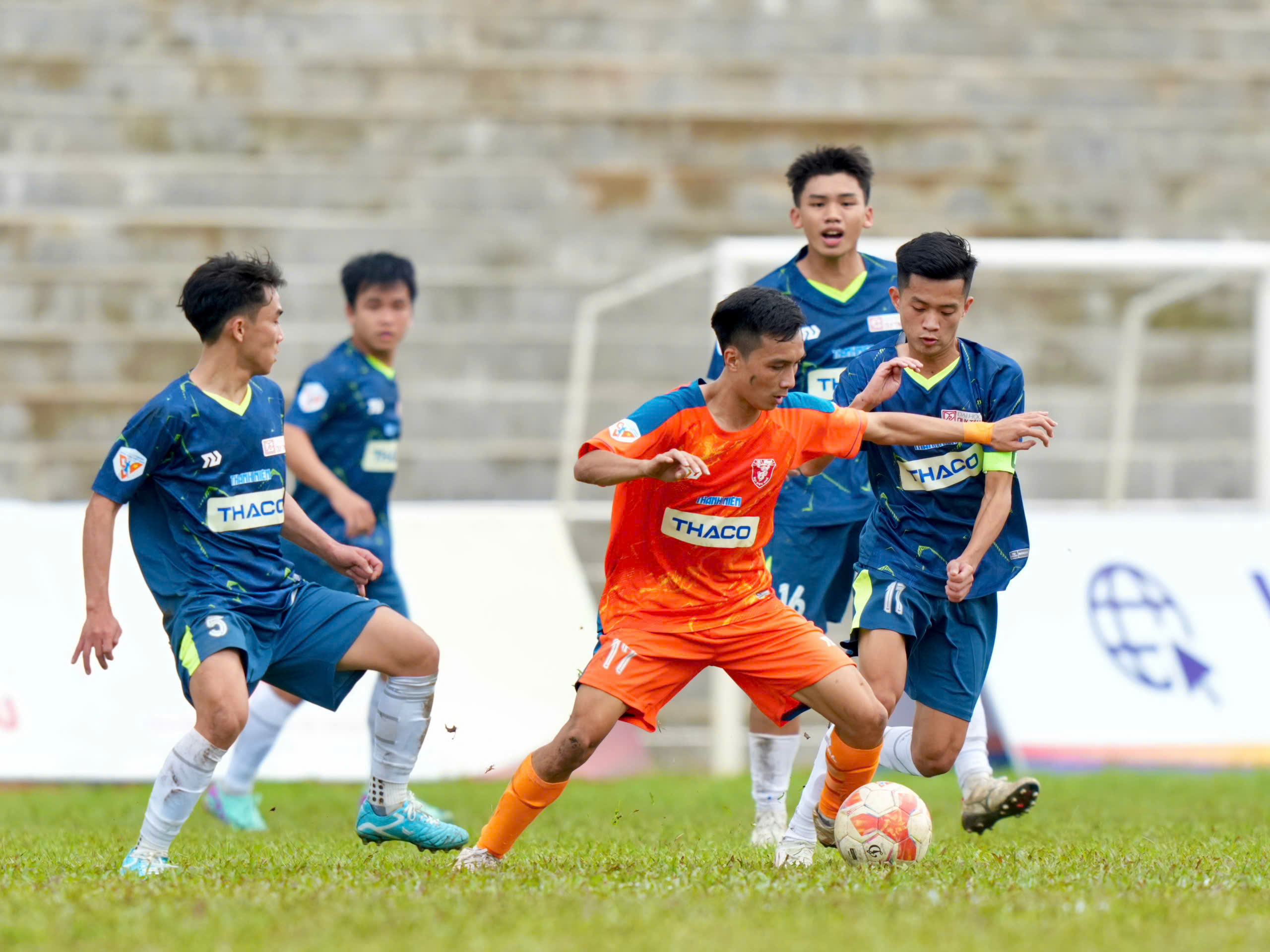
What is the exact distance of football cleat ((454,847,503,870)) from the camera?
5.04 m

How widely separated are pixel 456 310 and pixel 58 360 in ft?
10.4

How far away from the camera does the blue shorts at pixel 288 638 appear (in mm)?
5176

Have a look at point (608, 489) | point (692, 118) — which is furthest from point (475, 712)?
point (692, 118)

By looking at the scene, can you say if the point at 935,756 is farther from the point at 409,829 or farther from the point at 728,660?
the point at 409,829

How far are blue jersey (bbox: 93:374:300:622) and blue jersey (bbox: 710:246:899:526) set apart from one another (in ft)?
6.23

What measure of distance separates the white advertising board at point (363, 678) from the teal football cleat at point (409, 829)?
10.8 feet

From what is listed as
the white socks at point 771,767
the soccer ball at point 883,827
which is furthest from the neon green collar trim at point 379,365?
the soccer ball at point 883,827

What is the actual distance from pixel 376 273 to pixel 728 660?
285cm

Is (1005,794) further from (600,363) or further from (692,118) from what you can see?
(692,118)

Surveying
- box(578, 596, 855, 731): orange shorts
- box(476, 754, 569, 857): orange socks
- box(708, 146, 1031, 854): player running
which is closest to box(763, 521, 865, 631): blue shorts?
box(708, 146, 1031, 854): player running

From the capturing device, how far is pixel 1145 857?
5.46 metres

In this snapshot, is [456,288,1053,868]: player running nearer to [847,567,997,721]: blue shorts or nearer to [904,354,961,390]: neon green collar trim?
[904,354,961,390]: neon green collar trim

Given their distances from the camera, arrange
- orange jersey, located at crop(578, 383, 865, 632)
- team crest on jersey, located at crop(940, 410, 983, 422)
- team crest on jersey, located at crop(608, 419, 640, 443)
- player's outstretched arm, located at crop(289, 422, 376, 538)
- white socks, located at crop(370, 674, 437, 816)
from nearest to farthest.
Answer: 1. team crest on jersey, located at crop(608, 419, 640, 443)
2. orange jersey, located at crop(578, 383, 865, 632)
3. white socks, located at crop(370, 674, 437, 816)
4. team crest on jersey, located at crop(940, 410, 983, 422)
5. player's outstretched arm, located at crop(289, 422, 376, 538)

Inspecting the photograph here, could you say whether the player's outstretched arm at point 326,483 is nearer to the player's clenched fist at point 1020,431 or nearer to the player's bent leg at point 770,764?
the player's bent leg at point 770,764
